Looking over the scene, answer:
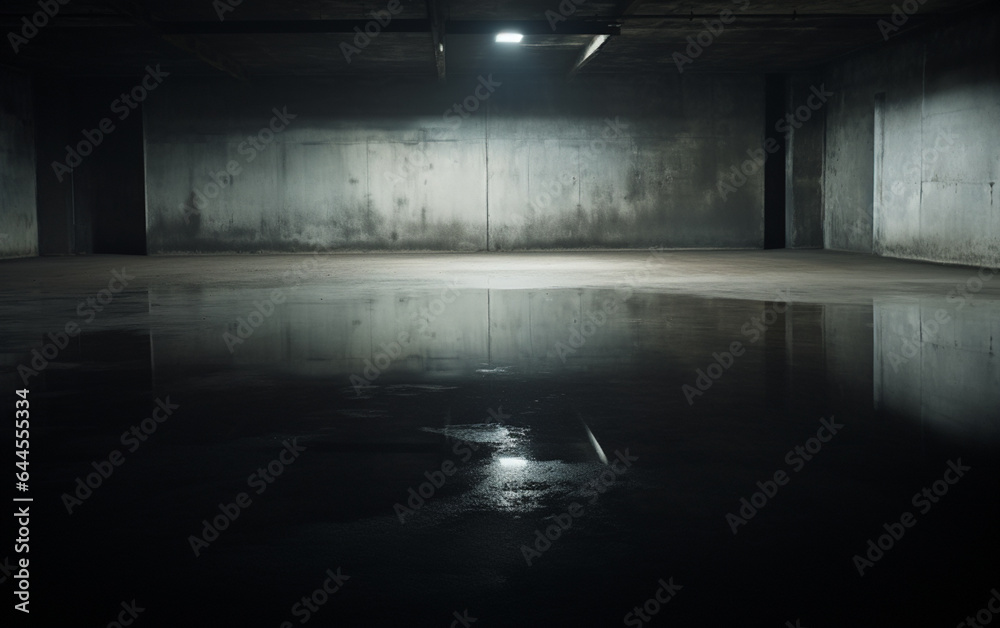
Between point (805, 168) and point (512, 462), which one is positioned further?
point (805, 168)

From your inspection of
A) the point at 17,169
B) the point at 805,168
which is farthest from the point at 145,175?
the point at 805,168

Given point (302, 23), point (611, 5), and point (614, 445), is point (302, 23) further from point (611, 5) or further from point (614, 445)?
point (614, 445)

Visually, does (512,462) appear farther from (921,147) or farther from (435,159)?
(435,159)

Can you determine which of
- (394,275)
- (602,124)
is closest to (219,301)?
(394,275)

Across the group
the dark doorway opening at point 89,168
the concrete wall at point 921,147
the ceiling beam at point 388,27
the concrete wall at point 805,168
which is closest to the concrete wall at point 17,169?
the dark doorway opening at point 89,168

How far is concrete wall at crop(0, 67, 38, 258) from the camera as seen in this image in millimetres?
20406

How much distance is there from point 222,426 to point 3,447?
975 millimetres

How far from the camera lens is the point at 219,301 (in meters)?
11.1

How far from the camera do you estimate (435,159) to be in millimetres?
21875

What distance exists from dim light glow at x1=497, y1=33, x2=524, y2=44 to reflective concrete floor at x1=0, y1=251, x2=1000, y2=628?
9.07 m

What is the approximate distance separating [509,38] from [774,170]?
8677 millimetres

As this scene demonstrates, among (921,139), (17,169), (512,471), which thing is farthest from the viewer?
(17,169)

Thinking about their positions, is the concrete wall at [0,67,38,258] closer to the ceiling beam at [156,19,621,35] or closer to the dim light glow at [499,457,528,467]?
the ceiling beam at [156,19,621,35]

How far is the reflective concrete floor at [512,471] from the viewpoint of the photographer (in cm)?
263
